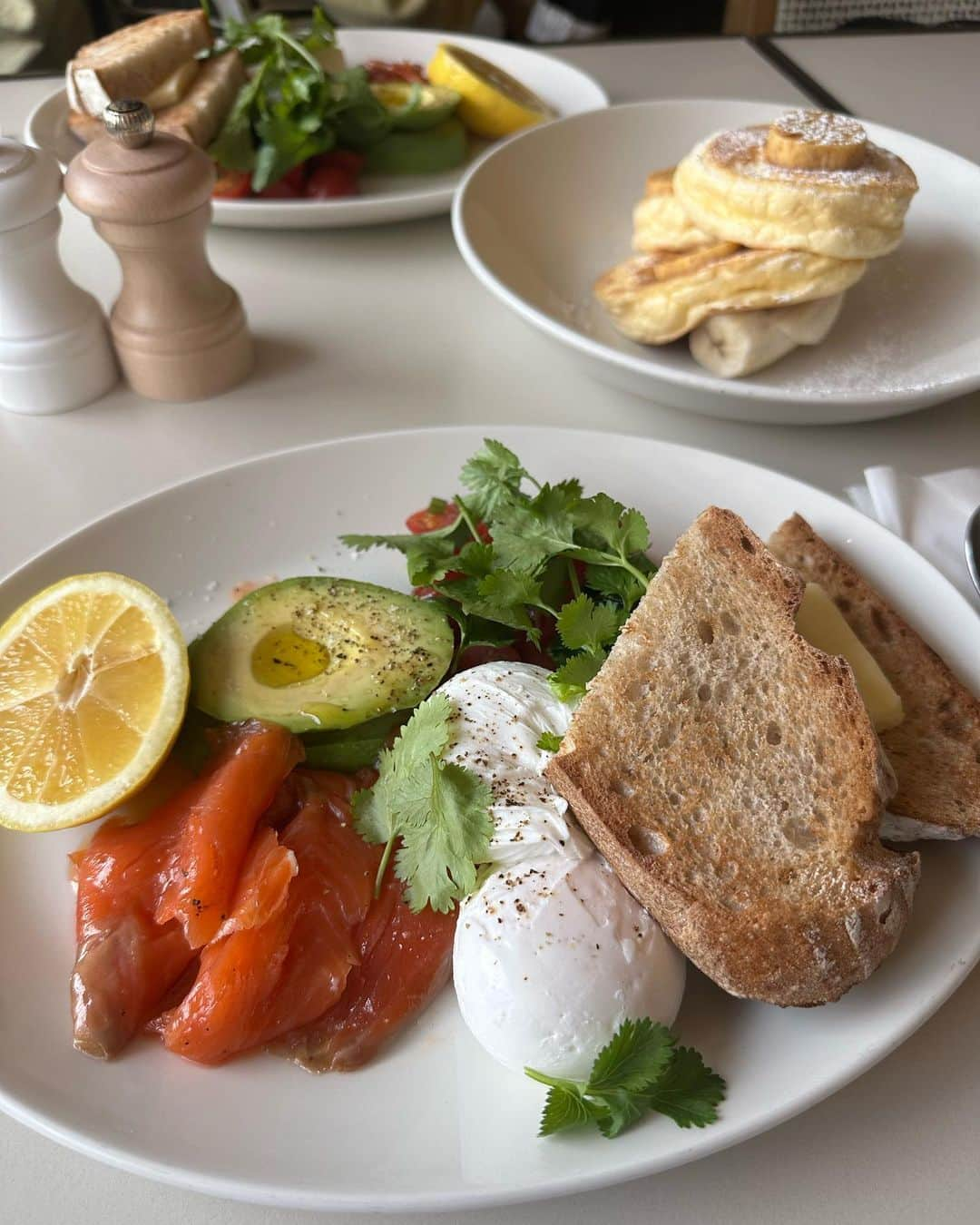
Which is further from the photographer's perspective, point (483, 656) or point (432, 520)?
point (432, 520)

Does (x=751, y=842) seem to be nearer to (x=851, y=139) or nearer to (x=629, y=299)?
(x=629, y=299)

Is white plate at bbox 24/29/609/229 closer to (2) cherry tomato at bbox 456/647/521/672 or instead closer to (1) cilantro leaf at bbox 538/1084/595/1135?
(2) cherry tomato at bbox 456/647/521/672

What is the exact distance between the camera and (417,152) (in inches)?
89.6

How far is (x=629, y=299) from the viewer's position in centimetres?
172

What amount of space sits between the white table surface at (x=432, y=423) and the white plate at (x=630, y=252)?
0.30 ft

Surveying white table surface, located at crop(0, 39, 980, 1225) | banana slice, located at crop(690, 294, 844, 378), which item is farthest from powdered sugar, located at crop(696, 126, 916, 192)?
white table surface, located at crop(0, 39, 980, 1225)

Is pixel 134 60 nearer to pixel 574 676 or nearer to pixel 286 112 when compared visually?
pixel 286 112

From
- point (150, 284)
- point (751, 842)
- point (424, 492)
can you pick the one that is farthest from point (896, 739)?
point (150, 284)

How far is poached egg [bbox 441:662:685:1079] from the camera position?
35.1 inches

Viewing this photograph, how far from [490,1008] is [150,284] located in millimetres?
1238

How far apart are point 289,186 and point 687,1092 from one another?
6.35 ft

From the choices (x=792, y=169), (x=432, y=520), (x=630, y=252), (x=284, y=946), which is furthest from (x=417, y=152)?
(x=284, y=946)

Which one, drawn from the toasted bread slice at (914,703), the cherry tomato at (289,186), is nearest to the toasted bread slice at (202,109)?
the cherry tomato at (289,186)

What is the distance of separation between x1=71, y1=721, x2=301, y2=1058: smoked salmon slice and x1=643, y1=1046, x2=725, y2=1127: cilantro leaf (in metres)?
0.43
